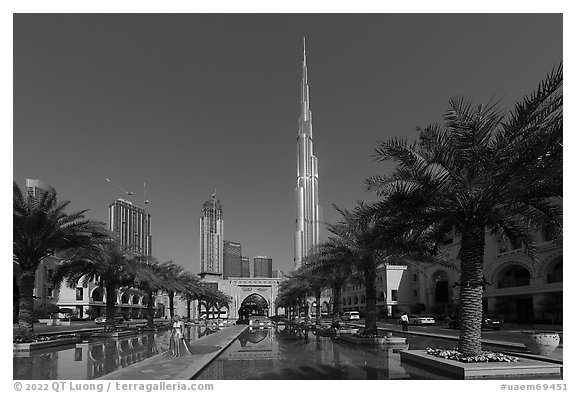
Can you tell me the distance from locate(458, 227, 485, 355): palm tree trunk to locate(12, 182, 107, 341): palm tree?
16.4m

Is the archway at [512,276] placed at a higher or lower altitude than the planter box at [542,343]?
higher

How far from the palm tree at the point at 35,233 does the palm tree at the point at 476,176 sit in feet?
46.3

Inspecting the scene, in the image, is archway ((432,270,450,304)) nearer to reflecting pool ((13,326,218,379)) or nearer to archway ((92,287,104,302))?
reflecting pool ((13,326,218,379))

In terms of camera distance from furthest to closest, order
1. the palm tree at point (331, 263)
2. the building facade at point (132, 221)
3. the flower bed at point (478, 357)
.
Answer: the building facade at point (132, 221) < the palm tree at point (331, 263) < the flower bed at point (478, 357)

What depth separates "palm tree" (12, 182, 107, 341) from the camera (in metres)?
22.4

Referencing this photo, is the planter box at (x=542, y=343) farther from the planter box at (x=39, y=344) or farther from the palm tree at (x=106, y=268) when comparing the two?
the palm tree at (x=106, y=268)

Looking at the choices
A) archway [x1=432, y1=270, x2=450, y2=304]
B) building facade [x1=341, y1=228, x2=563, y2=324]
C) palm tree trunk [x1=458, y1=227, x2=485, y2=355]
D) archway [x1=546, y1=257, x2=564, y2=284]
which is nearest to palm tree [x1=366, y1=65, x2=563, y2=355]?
palm tree trunk [x1=458, y1=227, x2=485, y2=355]

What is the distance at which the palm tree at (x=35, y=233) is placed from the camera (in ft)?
73.5

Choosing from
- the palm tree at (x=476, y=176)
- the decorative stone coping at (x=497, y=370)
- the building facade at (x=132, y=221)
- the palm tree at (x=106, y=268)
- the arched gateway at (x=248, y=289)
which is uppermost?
the building facade at (x=132, y=221)

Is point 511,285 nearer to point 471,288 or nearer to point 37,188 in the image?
point 471,288

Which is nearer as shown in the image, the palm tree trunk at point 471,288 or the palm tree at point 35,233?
the palm tree trunk at point 471,288

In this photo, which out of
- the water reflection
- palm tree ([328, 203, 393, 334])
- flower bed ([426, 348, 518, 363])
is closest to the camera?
flower bed ([426, 348, 518, 363])

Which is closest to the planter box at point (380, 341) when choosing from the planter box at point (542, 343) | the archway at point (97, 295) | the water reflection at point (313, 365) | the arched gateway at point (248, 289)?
the water reflection at point (313, 365)
